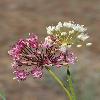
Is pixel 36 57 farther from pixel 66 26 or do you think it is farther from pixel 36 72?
pixel 66 26

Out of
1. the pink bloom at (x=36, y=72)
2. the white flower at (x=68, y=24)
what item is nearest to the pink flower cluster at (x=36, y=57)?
the pink bloom at (x=36, y=72)

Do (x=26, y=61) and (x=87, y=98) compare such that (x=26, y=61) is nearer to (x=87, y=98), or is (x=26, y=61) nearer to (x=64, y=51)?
Result: (x=64, y=51)

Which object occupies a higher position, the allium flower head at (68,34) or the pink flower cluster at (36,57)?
the allium flower head at (68,34)

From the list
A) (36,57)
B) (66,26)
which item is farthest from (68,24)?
(36,57)

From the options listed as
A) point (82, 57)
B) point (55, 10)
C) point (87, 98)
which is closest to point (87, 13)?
point (55, 10)

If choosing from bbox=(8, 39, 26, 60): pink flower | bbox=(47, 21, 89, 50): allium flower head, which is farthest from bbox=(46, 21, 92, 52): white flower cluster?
bbox=(8, 39, 26, 60): pink flower

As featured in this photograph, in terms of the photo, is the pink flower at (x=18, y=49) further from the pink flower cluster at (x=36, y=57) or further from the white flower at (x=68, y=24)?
the white flower at (x=68, y=24)
